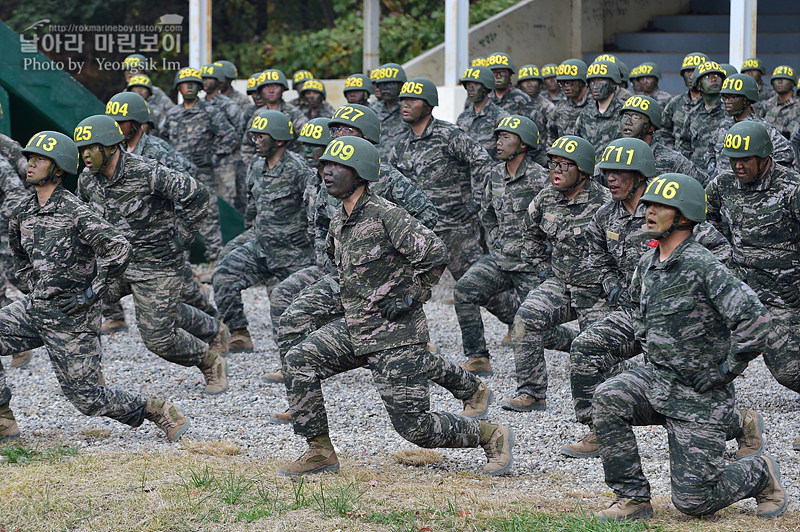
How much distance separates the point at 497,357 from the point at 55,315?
4712 mm

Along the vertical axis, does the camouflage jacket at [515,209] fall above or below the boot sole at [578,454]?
above

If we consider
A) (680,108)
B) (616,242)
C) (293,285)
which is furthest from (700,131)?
(293,285)

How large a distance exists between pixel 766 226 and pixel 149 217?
4.77 m

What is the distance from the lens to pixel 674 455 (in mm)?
6320

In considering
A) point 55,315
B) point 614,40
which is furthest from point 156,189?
point 614,40

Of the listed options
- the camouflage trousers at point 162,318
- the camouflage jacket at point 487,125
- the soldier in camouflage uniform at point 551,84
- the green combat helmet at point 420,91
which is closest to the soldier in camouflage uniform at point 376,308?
the camouflage trousers at point 162,318

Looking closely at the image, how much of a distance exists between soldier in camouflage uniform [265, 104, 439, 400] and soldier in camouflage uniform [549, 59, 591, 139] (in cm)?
535

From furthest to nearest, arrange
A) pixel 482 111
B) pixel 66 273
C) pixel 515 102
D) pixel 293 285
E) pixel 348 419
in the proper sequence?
pixel 515 102
pixel 482 111
pixel 293 285
pixel 348 419
pixel 66 273

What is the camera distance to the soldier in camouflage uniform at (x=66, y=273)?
779 cm

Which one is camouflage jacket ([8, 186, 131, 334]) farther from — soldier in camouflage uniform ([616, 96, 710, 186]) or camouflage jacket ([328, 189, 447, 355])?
soldier in camouflage uniform ([616, 96, 710, 186])

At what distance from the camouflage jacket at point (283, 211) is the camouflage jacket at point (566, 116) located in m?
4.36

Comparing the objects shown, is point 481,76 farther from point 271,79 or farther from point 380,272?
point 380,272

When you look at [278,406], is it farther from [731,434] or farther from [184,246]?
[731,434]

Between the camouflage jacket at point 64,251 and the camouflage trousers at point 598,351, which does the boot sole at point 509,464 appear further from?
the camouflage jacket at point 64,251
